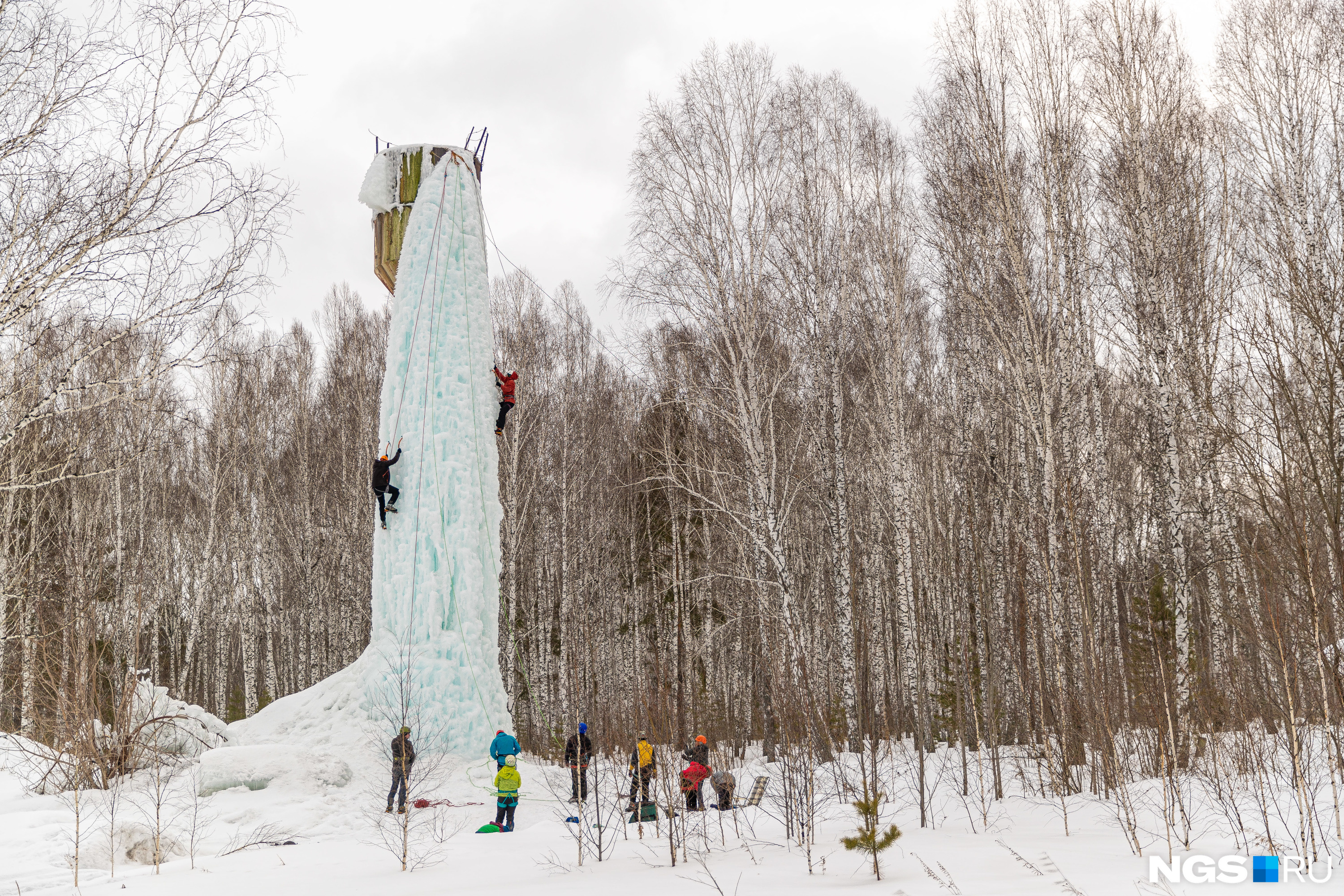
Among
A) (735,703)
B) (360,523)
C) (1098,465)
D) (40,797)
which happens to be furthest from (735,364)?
(735,703)

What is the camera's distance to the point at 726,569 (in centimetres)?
1797

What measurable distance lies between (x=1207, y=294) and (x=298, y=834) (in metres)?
13.6

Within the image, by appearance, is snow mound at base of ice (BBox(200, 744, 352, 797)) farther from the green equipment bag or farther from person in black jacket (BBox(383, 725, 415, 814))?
the green equipment bag

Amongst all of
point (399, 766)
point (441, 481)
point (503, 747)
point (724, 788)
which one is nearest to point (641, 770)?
point (724, 788)

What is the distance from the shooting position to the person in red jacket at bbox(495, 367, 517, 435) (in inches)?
483

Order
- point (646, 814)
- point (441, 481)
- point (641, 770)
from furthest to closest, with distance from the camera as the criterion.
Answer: point (441, 481)
point (646, 814)
point (641, 770)

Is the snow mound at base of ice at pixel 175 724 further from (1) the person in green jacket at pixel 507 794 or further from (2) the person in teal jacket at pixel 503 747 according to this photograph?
(1) the person in green jacket at pixel 507 794

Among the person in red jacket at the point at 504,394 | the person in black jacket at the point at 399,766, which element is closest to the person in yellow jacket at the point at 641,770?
the person in black jacket at the point at 399,766

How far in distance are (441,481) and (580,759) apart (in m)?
5.43

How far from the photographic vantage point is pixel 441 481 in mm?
11719

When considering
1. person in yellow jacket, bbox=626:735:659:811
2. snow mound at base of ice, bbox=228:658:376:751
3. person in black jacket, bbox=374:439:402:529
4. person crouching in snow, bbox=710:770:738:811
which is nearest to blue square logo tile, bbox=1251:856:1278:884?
person in yellow jacket, bbox=626:735:659:811

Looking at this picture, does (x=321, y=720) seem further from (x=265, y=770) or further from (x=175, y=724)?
(x=175, y=724)

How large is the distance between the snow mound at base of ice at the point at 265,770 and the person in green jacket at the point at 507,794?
239 cm

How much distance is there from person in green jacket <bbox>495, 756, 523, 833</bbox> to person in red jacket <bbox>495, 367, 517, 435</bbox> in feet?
17.6
